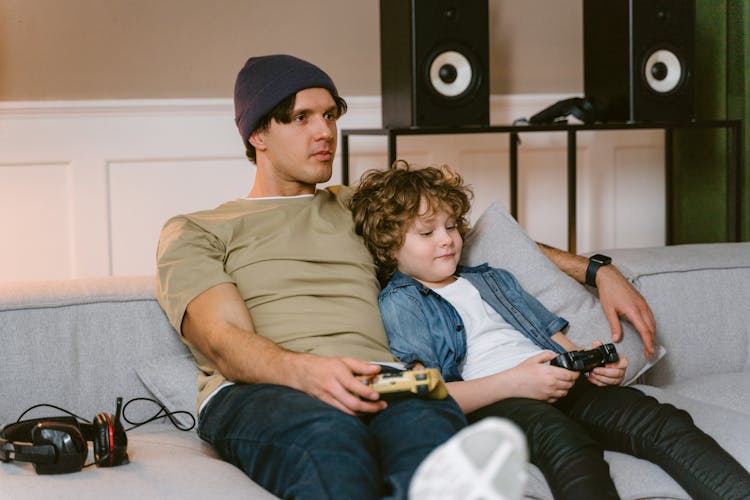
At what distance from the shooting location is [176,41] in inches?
110

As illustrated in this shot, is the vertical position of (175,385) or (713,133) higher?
(713,133)

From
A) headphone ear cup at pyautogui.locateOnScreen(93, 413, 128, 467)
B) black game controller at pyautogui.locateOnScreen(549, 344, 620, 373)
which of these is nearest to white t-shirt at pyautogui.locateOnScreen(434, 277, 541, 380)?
black game controller at pyautogui.locateOnScreen(549, 344, 620, 373)

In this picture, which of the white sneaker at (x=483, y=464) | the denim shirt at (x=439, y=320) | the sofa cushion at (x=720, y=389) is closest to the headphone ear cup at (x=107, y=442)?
the denim shirt at (x=439, y=320)

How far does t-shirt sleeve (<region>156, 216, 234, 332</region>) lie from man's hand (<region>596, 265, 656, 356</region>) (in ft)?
2.55

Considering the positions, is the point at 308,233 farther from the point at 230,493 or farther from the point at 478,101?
the point at 478,101

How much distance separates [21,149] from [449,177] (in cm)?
145

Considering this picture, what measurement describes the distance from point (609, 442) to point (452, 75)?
50.3 inches

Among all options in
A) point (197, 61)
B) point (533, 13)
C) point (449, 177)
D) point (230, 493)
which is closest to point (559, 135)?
point (533, 13)

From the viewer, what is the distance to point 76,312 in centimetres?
183

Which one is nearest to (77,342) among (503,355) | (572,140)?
(503,355)

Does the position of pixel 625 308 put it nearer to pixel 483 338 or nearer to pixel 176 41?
pixel 483 338

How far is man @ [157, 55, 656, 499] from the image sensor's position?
1334 millimetres

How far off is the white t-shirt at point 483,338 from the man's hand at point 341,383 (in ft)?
1.11

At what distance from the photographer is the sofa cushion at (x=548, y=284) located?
193 centimetres
